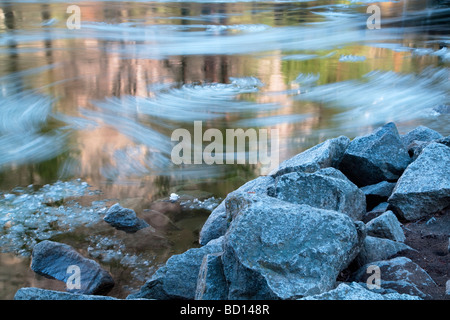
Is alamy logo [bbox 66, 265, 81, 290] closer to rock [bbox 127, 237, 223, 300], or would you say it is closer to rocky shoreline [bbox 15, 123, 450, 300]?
rocky shoreline [bbox 15, 123, 450, 300]

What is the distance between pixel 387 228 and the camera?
316 centimetres

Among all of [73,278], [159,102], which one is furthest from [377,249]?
[159,102]

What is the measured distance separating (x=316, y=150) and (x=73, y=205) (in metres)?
2.39

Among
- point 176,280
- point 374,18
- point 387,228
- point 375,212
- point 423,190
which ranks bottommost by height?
point 176,280

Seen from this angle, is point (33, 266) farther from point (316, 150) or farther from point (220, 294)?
point (316, 150)

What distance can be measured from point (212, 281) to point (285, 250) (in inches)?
16.9

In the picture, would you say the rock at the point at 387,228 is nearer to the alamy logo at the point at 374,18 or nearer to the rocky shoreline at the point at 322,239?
the rocky shoreline at the point at 322,239

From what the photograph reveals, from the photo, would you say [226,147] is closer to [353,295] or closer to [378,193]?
[378,193]

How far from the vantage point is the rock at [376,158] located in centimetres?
411

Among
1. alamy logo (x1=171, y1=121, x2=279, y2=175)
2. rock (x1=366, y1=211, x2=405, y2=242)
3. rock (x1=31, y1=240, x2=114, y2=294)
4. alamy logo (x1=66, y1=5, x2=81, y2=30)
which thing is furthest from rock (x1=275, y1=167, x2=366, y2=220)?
alamy logo (x1=66, y1=5, x2=81, y2=30)

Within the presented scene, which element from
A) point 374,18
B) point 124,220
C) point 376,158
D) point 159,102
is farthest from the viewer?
point 374,18

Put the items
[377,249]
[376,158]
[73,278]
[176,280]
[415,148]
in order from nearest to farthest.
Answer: [377,249]
[176,280]
[73,278]
[376,158]
[415,148]

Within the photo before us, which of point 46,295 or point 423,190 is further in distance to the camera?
point 423,190

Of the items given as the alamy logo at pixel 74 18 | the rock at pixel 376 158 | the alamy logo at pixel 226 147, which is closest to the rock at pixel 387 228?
the rock at pixel 376 158
